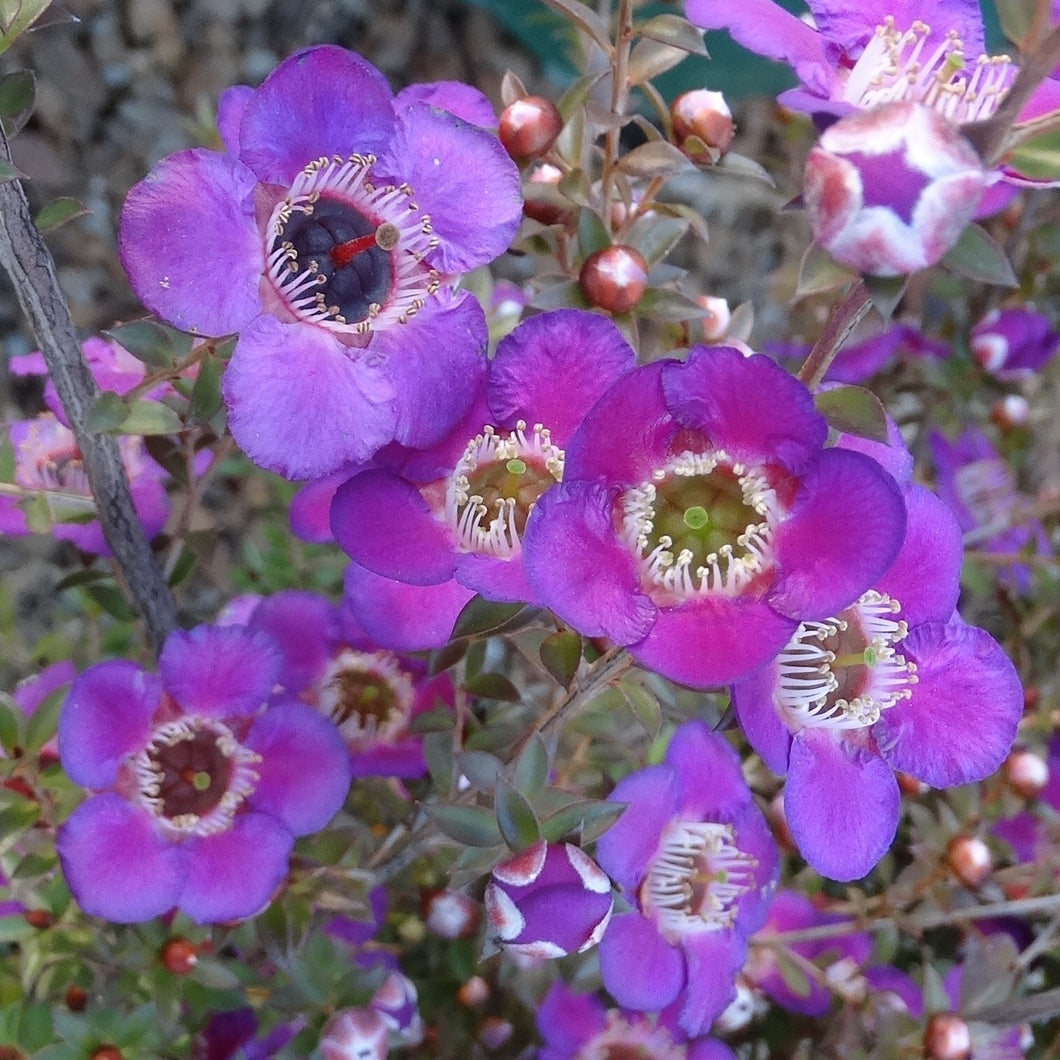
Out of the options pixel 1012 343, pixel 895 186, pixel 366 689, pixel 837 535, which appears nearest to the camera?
pixel 895 186

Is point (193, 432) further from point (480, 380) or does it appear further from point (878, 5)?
point (878, 5)

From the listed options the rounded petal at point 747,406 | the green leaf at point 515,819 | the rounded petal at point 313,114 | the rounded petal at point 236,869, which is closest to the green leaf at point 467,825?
the green leaf at point 515,819

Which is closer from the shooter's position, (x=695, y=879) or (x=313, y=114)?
(x=313, y=114)

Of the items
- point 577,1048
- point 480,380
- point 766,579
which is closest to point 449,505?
point 480,380

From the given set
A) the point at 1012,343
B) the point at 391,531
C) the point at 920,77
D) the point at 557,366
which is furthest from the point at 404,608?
the point at 1012,343

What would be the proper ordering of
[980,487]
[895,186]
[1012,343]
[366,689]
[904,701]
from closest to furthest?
[895,186]
[904,701]
[366,689]
[1012,343]
[980,487]

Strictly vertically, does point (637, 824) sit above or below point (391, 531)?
below

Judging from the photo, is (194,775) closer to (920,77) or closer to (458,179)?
(458,179)
